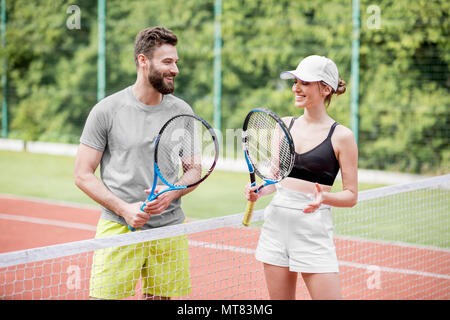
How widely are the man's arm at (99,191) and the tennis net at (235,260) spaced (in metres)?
0.10

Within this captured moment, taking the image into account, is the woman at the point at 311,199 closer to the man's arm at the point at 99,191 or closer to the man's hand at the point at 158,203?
the man's hand at the point at 158,203

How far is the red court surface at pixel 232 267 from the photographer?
553cm

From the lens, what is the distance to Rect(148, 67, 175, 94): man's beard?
11.0 feet

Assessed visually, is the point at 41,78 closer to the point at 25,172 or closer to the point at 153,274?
the point at 25,172

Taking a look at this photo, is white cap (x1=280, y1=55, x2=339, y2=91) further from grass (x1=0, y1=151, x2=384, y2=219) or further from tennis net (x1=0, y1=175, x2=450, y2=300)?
grass (x1=0, y1=151, x2=384, y2=219)

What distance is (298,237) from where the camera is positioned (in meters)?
3.18

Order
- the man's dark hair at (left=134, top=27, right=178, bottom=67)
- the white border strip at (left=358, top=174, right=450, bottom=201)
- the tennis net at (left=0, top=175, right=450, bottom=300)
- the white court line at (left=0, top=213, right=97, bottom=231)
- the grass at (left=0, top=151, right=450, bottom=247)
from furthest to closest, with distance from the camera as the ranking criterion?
the white court line at (left=0, top=213, right=97, bottom=231) < the grass at (left=0, top=151, right=450, bottom=247) < the white border strip at (left=358, top=174, right=450, bottom=201) < the tennis net at (left=0, top=175, right=450, bottom=300) < the man's dark hair at (left=134, top=27, right=178, bottom=67)

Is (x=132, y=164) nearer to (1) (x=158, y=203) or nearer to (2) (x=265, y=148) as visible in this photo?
(1) (x=158, y=203)

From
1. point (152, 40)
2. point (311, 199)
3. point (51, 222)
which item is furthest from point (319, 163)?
point (51, 222)

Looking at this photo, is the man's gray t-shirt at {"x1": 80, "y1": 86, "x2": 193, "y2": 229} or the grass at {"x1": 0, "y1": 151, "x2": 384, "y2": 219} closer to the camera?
the man's gray t-shirt at {"x1": 80, "y1": 86, "x2": 193, "y2": 229}

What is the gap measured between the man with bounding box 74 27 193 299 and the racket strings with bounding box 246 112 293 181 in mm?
406

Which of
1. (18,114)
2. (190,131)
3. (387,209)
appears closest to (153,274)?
(190,131)

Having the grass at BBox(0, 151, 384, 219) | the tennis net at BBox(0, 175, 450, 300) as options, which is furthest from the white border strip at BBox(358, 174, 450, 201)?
the grass at BBox(0, 151, 384, 219)

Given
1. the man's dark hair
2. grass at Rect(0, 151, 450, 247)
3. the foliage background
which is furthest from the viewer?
the foliage background
